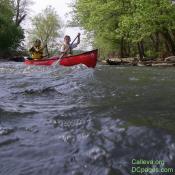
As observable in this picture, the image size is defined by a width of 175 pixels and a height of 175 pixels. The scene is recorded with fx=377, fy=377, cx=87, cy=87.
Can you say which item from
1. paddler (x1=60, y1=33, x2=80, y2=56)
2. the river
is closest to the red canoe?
paddler (x1=60, y1=33, x2=80, y2=56)

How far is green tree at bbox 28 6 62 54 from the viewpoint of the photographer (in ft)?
196

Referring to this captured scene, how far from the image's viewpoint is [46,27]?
60.7 m

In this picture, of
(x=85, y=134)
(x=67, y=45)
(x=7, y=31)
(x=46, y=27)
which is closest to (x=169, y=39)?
(x=67, y=45)

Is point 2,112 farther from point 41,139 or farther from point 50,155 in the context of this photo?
point 50,155

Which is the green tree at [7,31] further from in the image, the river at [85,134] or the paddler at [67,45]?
the river at [85,134]

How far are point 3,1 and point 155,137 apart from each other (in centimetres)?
4419

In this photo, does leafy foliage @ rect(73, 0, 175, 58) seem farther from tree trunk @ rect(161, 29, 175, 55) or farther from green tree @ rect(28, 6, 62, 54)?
green tree @ rect(28, 6, 62, 54)

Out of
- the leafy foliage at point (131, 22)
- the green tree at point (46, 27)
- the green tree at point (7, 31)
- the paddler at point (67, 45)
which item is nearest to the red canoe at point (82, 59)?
the paddler at point (67, 45)

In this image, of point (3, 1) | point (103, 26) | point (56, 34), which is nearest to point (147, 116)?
point (103, 26)

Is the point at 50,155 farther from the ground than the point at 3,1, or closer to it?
closer to it

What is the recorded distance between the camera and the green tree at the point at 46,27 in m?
59.8

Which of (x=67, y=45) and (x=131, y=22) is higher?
(x=131, y=22)

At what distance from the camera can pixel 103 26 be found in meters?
33.3

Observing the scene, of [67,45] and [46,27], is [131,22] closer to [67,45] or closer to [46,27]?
[67,45]
